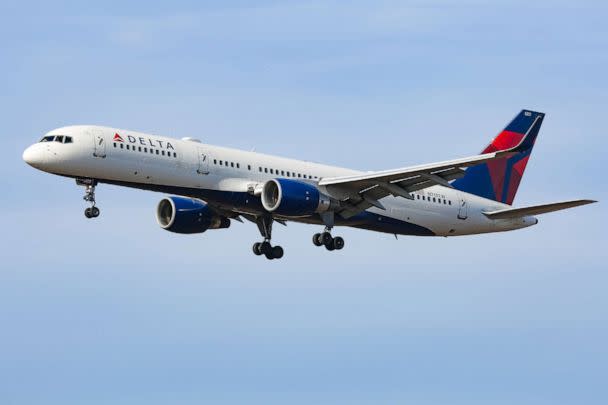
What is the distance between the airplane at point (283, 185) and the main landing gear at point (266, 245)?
0.05m

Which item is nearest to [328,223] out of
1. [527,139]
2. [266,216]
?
[266,216]

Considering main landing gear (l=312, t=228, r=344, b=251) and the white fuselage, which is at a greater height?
the white fuselage

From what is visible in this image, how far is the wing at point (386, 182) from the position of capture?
6075cm

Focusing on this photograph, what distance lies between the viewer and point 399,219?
67500 millimetres

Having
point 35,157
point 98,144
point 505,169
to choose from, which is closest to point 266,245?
point 98,144

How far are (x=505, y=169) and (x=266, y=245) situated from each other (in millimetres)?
13835

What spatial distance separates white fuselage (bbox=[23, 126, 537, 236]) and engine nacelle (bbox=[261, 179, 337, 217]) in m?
0.86

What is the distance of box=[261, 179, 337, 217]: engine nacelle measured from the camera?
60.9 meters

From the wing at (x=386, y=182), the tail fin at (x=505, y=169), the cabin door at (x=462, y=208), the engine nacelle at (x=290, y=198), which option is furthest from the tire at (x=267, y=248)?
the tail fin at (x=505, y=169)

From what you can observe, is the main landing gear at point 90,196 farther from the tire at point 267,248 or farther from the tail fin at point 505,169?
the tail fin at point 505,169

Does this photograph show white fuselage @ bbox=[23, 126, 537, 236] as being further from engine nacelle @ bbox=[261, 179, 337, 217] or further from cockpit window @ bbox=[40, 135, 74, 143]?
engine nacelle @ bbox=[261, 179, 337, 217]

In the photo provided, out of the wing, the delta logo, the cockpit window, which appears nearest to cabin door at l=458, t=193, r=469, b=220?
the wing

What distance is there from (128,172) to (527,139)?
2204 centimetres

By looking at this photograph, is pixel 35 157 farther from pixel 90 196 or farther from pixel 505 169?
pixel 505 169
